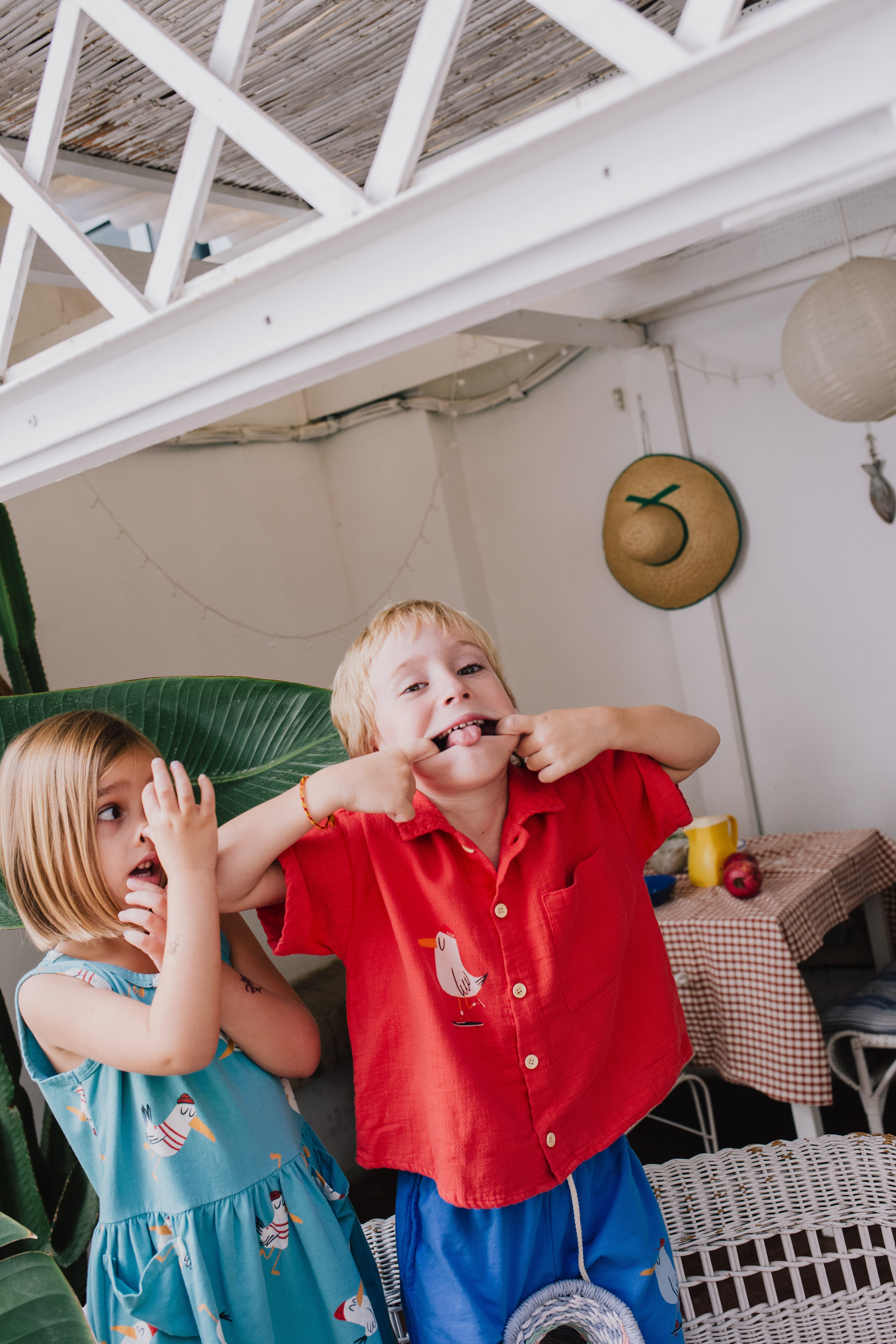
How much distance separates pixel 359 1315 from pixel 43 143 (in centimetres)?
135

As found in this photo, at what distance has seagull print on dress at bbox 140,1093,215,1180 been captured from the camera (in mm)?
1111

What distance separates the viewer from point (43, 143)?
107cm

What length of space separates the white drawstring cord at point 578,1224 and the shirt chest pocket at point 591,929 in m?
0.19

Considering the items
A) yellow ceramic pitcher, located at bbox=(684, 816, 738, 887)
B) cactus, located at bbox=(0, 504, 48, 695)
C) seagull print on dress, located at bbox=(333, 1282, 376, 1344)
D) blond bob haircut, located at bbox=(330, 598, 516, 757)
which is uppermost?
cactus, located at bbox=(0, 504, 48, 695)

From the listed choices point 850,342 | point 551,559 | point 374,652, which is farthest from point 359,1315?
point 551,559

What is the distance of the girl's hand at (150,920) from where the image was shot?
1.08 m

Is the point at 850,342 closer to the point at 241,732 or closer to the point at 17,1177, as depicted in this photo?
the point at 241,732

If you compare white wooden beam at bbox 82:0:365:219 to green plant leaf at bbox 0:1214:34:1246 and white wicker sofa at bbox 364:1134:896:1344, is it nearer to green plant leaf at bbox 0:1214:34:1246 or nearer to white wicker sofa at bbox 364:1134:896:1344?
green plant leaf at bbox 0:1214:34:1246

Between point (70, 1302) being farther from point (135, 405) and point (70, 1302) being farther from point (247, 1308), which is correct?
point (135, 405)

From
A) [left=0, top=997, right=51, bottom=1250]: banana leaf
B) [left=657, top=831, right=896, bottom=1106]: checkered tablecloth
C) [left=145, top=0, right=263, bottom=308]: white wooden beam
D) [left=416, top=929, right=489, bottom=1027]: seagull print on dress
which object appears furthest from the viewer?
[left=657, top=831, right=896, bottom=1106]: checkered tablecloth

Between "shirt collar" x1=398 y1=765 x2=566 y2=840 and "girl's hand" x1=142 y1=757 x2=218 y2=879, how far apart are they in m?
0.22

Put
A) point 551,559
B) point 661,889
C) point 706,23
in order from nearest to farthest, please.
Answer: point 706,23 → point 661,889 → point 551,559

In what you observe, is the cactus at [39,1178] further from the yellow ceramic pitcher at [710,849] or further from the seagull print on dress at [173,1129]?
the yellow ceramic pitcher at [710,849]

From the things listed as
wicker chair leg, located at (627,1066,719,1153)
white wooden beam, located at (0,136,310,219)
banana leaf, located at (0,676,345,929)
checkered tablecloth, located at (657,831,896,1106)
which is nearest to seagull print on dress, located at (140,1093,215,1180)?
banana leaf, located at (0,676,345,929)
